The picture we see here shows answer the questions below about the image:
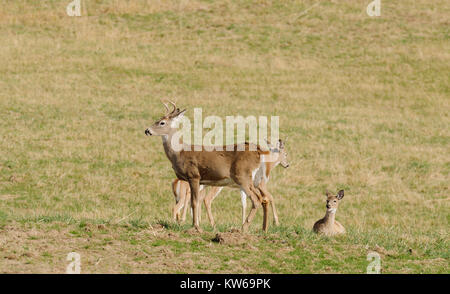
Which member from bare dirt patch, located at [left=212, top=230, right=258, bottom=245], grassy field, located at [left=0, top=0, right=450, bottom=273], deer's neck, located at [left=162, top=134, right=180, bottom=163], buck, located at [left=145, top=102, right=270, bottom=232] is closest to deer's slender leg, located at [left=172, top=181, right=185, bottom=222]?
grassy field, located at [left=0, top=0, right=450, bottom=273]

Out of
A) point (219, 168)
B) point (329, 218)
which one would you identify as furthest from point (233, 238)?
point (329, 218)

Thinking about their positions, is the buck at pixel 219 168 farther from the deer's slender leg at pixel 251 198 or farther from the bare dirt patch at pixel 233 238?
the bare dirt patch at pixel 233 238

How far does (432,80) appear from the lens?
4034 cm

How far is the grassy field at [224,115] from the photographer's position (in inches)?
453

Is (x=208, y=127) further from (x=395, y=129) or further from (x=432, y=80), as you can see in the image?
(x=432, y=80)

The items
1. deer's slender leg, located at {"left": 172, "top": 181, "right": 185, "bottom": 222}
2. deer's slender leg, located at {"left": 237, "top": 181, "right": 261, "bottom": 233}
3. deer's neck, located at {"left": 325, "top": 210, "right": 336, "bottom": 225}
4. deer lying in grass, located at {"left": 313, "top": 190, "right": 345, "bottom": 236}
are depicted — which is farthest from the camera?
deer's slender leg, located at {"left": 172, "top": 181, "right": 185, "bottom": 222}

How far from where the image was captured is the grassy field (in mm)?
11500

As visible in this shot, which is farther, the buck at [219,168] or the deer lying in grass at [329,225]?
the deer lying in grass at [329,225]

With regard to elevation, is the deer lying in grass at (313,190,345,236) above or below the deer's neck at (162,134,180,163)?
below

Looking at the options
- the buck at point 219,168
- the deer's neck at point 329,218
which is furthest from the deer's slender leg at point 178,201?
the deer's neck at point 329,218

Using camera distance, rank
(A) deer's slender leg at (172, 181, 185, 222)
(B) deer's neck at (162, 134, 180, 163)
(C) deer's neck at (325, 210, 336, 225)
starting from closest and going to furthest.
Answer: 1. (B) deer's neck at (162, 134, 180, 163)
2. (C) deer's neck at (325, 210, 336, 225)
3. (A) deer's slender leg at (172, 181, 185, 222)

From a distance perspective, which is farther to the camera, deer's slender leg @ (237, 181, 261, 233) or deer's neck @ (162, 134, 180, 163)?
deer's neck @ (162, 134, 180, 163)

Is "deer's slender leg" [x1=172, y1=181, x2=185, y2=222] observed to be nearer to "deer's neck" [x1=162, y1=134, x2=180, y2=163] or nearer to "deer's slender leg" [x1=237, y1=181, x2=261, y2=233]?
"deer's neck" [x1=162, y1=134, x2=180, y2=163]
